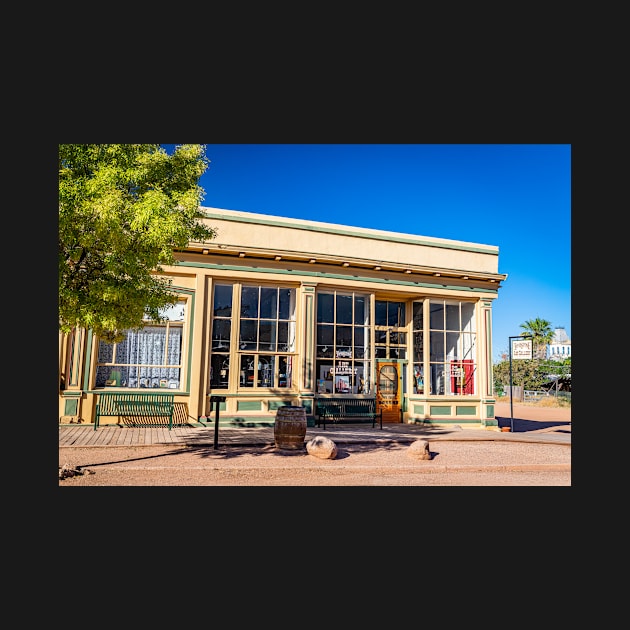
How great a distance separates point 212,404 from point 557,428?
1231 cm

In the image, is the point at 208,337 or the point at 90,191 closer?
the point at 90,191

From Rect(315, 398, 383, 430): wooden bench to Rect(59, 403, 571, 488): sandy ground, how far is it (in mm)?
3561

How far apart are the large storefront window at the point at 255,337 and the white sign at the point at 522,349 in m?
7.60

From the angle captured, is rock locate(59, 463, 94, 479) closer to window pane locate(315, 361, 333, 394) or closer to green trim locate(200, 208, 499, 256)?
green trim locate(200, 208, 499, 256)

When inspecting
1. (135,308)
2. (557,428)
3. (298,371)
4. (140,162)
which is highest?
(140,162)

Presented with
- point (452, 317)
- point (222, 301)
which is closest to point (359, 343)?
point (452, 317)

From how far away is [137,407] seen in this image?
13906mm

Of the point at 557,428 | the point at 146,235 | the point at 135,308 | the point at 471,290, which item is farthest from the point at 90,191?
the point at 557,428

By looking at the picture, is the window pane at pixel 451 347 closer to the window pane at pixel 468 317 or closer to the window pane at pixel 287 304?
the window pane at pixel 468 317

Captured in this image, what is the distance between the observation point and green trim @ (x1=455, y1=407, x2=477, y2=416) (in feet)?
56.2

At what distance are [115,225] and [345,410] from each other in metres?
10.1

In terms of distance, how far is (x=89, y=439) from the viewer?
11.4 m

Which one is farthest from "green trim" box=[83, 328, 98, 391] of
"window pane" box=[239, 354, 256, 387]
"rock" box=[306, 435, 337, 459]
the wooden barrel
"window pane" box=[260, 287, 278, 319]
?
"rock" box=[306, 435, 337, 459]

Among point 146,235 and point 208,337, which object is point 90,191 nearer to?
A: point 146,235
